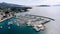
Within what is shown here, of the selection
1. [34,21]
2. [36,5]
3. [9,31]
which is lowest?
[9,31]

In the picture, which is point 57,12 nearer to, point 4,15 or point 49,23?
point 49,23

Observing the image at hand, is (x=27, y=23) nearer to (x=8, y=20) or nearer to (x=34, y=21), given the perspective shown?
(x=34, y=21)

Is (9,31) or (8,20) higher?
(8,20)

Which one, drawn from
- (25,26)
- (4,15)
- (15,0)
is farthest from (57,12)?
(4,15)

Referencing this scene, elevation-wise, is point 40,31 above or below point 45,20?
below

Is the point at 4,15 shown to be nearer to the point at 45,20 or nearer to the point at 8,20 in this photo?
the point at 8,20

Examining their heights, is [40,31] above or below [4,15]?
below

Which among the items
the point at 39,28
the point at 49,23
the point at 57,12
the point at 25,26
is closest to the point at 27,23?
the point at 25,26

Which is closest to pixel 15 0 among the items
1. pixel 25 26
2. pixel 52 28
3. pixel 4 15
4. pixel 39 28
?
pixel 4 15
